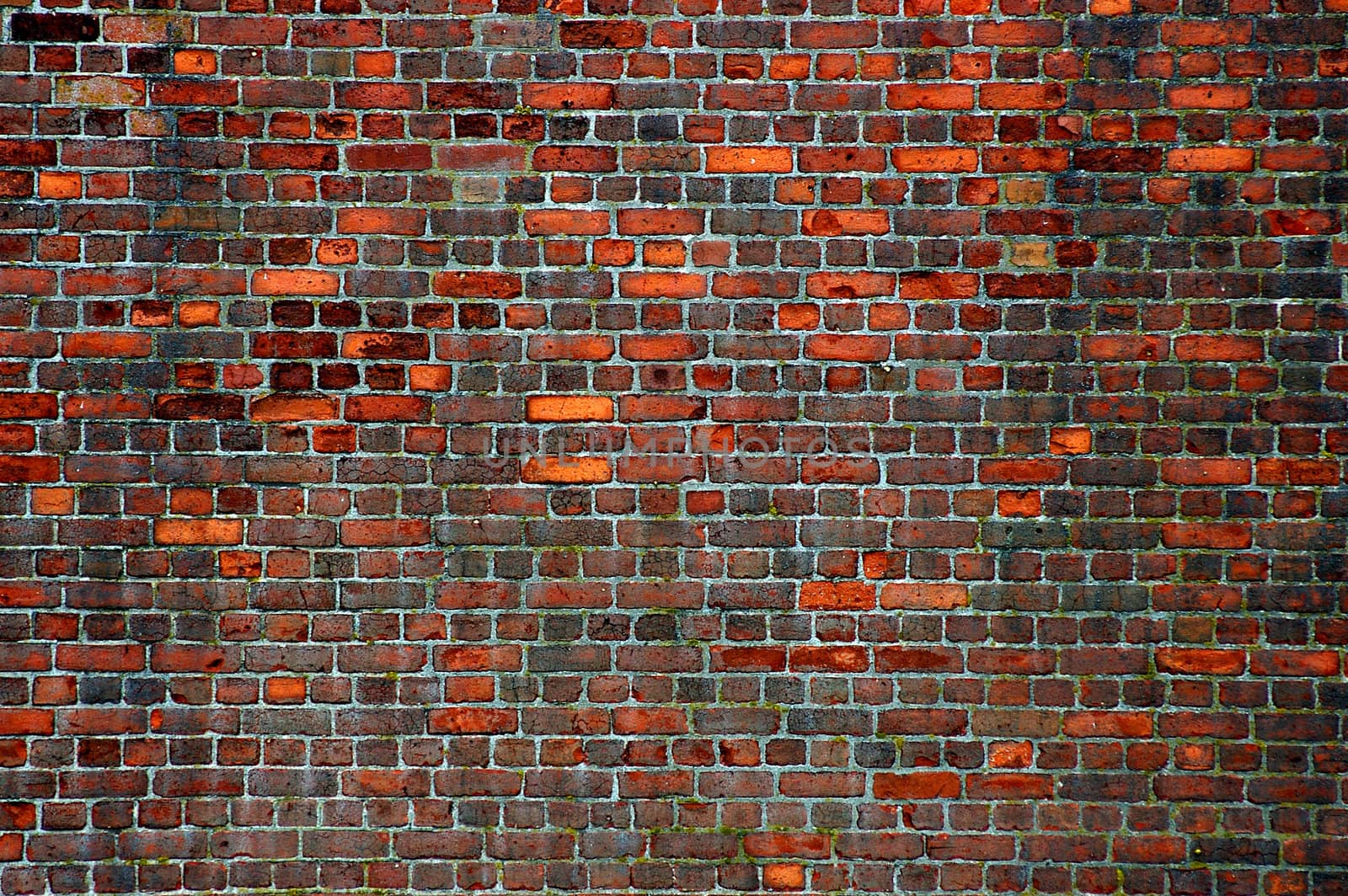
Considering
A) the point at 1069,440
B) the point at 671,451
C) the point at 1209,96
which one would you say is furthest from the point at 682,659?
the point at 1209,96

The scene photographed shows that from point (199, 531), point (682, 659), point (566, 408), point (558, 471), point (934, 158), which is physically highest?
point (934, 158)

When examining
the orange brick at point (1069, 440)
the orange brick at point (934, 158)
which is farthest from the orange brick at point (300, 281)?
the orange brick at point (1069, 440)

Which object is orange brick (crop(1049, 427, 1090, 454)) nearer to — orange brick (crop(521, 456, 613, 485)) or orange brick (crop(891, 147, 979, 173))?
orange brick (crop(891, 147, 979, 173))

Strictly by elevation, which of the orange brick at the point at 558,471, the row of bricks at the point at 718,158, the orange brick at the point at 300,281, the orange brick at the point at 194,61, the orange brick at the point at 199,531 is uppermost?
the orange brick at the point at 194,61

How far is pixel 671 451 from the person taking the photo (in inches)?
93.9

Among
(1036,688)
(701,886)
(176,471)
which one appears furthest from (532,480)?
(1036,688)

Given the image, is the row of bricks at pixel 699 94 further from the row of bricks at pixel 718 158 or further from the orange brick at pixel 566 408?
the orange brick at pixel 566 408

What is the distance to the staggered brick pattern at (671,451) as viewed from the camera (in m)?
2.37

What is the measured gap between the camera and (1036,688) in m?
2.38

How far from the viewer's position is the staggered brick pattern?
93.3 inches

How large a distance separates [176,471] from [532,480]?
2.85 feet

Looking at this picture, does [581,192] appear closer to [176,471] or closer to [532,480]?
[532,480]

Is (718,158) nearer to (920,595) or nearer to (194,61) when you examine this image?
(920,595)

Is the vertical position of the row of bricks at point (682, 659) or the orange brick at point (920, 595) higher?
the orange brick at point (920, 595)
